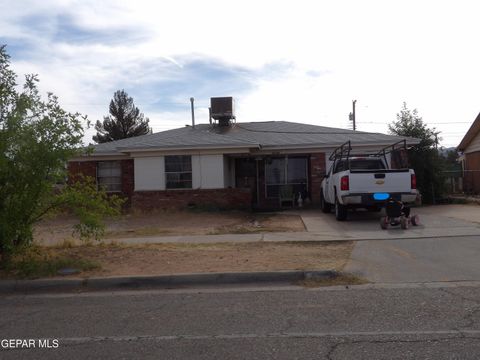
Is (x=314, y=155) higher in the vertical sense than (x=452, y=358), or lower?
higher

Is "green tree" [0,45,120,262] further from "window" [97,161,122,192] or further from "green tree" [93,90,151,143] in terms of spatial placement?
"green tree" [93,90,151,143]

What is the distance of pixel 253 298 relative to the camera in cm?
656

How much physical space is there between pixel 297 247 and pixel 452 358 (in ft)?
18.5

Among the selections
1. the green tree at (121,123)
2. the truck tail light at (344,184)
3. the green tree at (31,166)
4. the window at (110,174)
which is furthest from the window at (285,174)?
the green tree at (121,123)

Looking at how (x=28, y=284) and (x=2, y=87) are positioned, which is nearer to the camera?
(x=28, y=284)

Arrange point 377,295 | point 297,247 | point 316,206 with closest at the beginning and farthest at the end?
point 377,295 < point 297,247 < point 316,206

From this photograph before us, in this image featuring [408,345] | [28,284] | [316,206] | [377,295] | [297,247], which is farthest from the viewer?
[316,206]

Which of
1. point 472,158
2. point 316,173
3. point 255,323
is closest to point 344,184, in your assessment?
point 316,173

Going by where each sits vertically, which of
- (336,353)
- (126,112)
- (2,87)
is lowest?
(336,353)

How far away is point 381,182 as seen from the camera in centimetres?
1314

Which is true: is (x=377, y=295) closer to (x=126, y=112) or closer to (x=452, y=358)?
(x=452, y=358)

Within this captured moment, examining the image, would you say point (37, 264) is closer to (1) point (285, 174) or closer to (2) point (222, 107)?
(1) point (285, 174)

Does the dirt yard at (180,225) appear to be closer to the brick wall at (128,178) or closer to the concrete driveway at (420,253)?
the concrete driveway at (420,253)

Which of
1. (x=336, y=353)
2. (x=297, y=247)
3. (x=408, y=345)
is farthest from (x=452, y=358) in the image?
(x=297, y=247)
